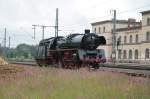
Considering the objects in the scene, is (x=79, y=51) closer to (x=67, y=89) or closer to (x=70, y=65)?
(x=70, y=65)

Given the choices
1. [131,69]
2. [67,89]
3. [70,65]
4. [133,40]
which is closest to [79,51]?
[70,65]

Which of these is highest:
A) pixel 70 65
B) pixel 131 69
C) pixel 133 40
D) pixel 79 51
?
pixel 133 40

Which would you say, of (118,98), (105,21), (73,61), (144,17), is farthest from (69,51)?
(105,21)

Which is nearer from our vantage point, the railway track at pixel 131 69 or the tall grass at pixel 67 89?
the tall grass at pixel 67 89

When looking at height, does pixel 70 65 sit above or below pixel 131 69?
above

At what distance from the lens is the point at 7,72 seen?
2189cm

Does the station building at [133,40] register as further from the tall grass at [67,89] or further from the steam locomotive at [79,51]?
the tall grass at [67,89]

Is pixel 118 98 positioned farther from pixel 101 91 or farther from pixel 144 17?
pixel 144 17

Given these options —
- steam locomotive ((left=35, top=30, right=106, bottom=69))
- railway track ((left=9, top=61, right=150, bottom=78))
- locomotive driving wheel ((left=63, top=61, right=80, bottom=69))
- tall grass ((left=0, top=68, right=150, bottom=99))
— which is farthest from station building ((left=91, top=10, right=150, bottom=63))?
tall grass ((left=0, top=68, right=150, bottom=99))

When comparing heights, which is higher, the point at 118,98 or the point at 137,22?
the point at 137,22

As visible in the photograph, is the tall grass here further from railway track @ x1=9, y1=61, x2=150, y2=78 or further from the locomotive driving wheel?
the locomotive driving wheel

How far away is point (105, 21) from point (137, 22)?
31.8ft

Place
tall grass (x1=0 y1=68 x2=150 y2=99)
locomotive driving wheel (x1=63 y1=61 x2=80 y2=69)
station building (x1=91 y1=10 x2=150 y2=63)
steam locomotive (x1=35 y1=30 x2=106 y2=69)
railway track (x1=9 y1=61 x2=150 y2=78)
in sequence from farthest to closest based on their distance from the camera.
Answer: station building (x1=91 y1=10 x2=150 y2=63)
locomotive driving wheel (x1=63 y1=61 x2=80 y2=69)
steam locomotive (x1=35 y1=30 x2=106 y2=69)
railway track (x1=9 y1=61 x2=150 y2=78)
tall grass (x1=0 y1=68 x2=150 y2=99)

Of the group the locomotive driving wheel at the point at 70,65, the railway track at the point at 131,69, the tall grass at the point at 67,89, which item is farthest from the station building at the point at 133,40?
the tall grass at the point at 67,89
